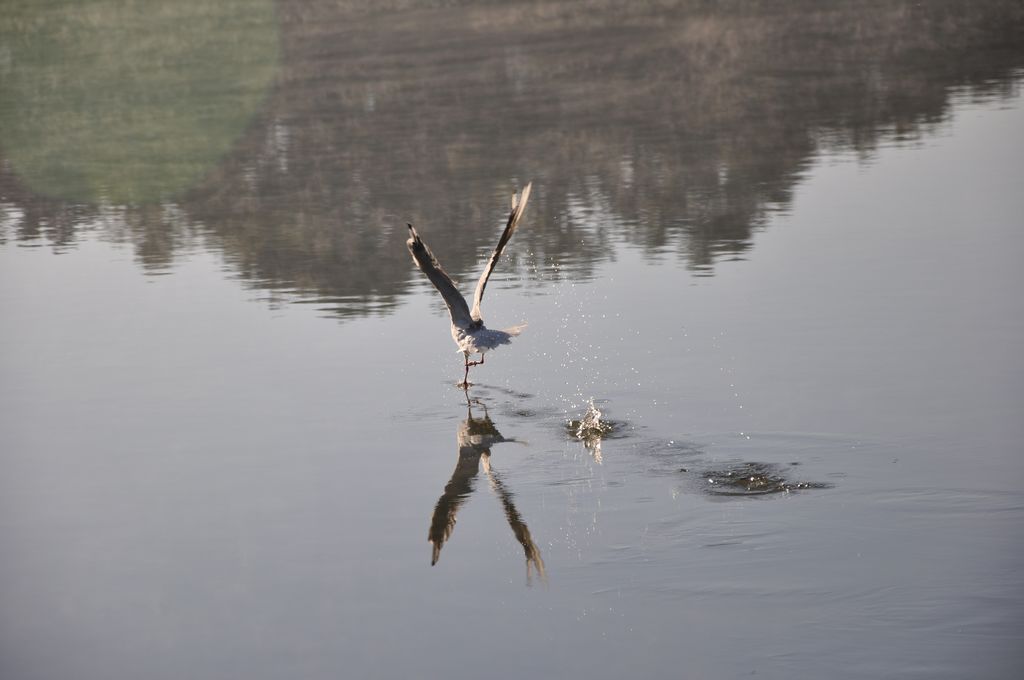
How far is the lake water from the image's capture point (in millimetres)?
8227

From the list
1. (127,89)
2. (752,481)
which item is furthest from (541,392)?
(127,89)

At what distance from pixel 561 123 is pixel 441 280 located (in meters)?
13.2

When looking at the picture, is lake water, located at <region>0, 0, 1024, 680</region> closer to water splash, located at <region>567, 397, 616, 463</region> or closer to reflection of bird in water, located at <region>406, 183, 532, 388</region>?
water splash, located at <region>567, 397, 616, 463</region>

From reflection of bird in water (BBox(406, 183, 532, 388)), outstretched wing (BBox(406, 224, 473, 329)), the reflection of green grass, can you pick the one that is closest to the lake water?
the reflection of green grass

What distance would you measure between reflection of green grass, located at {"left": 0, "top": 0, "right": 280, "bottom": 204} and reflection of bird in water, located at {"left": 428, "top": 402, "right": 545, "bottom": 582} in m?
13.4

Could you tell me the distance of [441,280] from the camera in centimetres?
1264

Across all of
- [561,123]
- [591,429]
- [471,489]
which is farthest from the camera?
[561,123]

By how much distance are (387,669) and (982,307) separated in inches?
315

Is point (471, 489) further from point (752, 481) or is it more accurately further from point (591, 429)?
point (752, 481)

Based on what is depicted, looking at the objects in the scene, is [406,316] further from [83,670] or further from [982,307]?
[83,670]

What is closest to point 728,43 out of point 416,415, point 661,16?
point 661,16

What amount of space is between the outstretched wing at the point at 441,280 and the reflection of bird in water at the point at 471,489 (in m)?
0.95

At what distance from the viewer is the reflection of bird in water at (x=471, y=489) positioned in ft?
30.5

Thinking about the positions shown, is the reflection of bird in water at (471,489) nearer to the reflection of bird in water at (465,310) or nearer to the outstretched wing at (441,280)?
the reflection of bird in water at (465,310)
